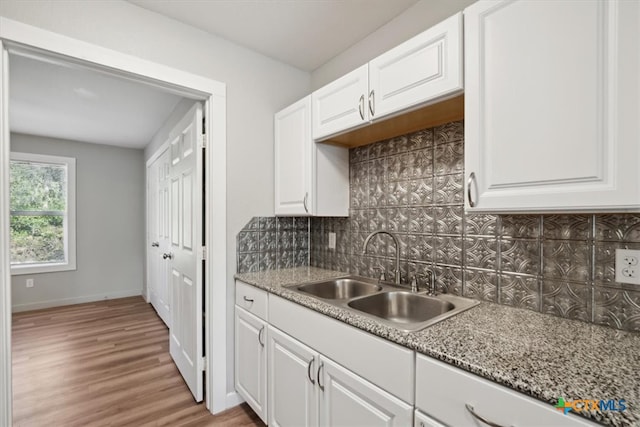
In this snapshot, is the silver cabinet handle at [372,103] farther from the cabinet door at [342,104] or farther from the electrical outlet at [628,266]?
the electrical outlet at [628,266]

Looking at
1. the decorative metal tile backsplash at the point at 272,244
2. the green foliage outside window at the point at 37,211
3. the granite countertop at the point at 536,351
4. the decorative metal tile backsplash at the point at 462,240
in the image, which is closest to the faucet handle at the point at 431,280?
the decorative metal tile backsplash at the point at 462,240

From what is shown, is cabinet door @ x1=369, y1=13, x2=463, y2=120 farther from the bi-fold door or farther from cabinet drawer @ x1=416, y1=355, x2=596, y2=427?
the bi-fold door

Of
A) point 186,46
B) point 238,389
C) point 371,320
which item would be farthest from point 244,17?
point 238,389

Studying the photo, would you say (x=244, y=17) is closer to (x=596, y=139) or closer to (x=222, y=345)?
(x=596, y=139)

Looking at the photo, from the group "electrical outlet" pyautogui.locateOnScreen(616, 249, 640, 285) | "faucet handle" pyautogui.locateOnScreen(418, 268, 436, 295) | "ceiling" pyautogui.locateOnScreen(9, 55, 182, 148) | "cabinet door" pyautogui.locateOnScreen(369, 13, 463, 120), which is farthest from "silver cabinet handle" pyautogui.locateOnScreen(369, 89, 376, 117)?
"ceiling" pyautogui.locateOnScreen(9, 55, 182, 148)

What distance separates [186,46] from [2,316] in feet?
5.43

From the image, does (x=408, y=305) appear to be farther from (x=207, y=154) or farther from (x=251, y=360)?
(x=207, y=154)

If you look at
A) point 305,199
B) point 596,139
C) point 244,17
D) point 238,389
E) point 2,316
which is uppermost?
point 244,17

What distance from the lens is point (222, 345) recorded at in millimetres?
1985

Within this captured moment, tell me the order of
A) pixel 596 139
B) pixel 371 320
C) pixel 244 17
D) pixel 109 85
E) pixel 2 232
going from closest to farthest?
pixel 596 139 → pixel 371 320 → pixel 2 232 → pixel 244 17 → pixel 109 85

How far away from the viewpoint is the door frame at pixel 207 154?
1.34 meters

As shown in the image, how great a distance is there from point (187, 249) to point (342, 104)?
58.3 inches

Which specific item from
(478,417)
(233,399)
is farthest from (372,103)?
(233,399)

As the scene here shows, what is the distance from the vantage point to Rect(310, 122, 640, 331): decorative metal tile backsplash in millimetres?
1077
